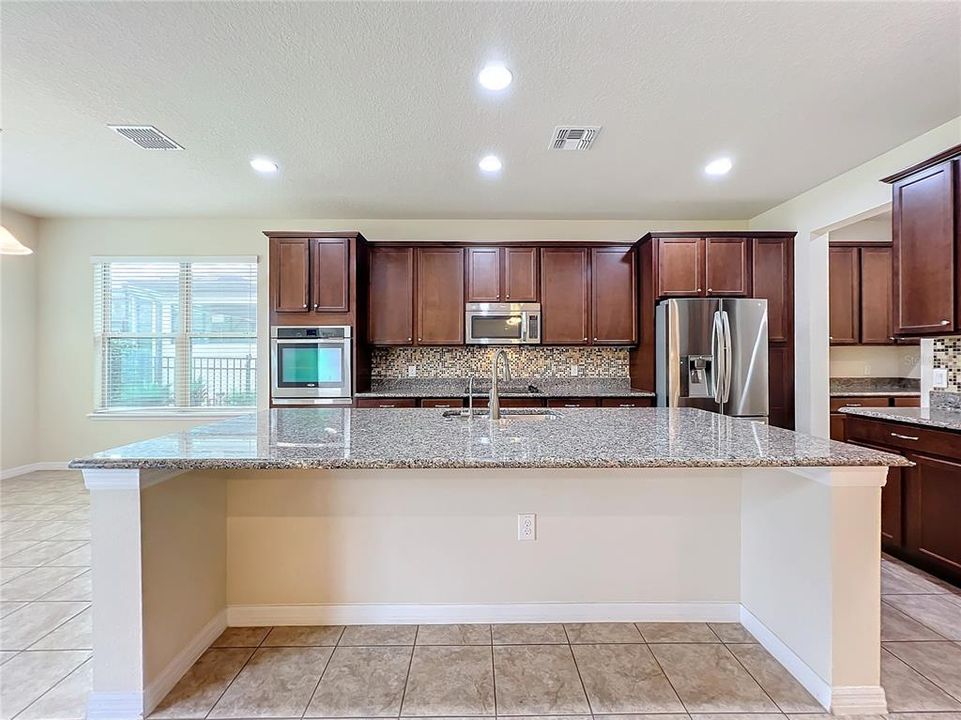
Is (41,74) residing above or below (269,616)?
above

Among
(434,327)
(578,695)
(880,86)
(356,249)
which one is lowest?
(578,695)

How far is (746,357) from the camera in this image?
13.4 ft

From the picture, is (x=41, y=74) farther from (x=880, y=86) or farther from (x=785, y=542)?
(x=880, y=86)

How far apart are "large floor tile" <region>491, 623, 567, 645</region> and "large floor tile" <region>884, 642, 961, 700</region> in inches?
52.0

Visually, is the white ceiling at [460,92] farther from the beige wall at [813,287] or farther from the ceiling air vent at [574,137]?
the beige wall at [813,287]

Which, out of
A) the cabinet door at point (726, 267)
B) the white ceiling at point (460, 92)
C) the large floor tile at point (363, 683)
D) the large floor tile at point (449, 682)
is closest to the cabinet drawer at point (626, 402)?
the cabinet door at point (726, 267)

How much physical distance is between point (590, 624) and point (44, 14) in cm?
343

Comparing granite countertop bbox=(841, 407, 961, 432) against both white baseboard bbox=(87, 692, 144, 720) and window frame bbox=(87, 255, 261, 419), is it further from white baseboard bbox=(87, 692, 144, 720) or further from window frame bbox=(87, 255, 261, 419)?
window frame bbox=(87, 255, 261, 419)

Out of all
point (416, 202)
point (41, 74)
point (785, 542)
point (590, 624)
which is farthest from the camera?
point (416, 202)

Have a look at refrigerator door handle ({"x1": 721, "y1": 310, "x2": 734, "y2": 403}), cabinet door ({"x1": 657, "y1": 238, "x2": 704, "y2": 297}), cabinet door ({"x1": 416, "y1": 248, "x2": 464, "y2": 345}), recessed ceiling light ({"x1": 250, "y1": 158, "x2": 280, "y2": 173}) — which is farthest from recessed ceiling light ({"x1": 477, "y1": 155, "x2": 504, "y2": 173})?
refrigerator door handle ({"x1": 721, "y1": 310, "x2": 734, "y2": 403})

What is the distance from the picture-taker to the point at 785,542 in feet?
5.96

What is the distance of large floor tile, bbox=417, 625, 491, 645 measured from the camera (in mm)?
1969

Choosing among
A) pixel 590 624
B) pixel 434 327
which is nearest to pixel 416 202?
pixel 434 327

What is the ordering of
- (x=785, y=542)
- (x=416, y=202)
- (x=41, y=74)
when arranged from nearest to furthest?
(x=785, y=542) → (x=41, y=74) → (x=416, y=202)
